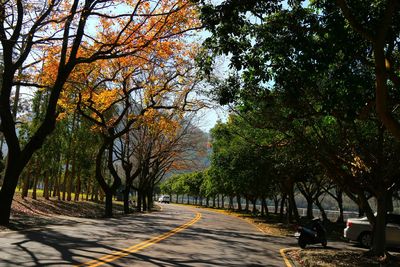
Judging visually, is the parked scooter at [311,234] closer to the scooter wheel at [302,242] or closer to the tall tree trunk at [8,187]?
the scooter wheel at [302,242]

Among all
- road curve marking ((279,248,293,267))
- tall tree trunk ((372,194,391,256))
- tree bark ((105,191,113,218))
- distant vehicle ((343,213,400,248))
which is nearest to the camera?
road curve marking ((279,248,293,267))

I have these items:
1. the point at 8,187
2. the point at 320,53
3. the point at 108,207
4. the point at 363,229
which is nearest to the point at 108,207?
the point at 108,207

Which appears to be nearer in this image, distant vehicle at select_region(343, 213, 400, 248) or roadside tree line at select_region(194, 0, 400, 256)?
roadside tree line at select_region(194, 0, 400, 256)

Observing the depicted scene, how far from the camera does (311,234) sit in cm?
1767

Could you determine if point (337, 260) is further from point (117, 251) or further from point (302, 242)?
point (117, 251)

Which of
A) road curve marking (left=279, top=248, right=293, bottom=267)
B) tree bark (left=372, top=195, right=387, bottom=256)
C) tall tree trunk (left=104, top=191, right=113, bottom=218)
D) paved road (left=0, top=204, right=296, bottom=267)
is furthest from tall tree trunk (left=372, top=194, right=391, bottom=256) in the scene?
tall tree trunk (left=104, top=191, right=113, bottom=218)

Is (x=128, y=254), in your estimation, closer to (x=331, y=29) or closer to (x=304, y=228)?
(x=331, y=29)

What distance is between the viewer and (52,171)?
3894cm

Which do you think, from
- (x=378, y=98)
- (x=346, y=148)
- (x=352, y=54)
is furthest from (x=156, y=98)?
(x=378, y=98)

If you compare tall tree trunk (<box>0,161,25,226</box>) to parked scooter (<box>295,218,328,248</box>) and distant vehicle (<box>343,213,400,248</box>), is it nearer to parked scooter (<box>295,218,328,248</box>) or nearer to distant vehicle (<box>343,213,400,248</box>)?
parked scooter (<box>295,218,328,248</box>)

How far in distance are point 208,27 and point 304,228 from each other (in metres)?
10.4

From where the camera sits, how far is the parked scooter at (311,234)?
17531mm

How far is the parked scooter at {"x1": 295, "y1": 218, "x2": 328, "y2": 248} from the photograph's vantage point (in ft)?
57.5

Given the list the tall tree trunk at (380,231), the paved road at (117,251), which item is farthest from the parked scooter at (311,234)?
the tall tree trunk at (380,231)
